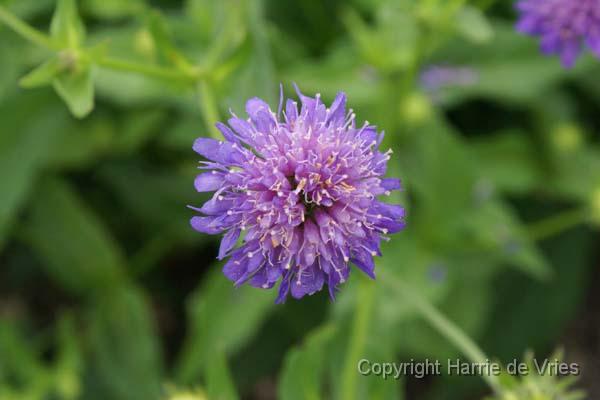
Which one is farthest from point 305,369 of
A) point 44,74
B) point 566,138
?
point 566,138

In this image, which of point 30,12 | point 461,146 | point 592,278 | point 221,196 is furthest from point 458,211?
point 30,12

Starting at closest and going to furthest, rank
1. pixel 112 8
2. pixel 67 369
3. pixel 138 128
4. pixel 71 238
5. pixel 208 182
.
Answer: pixel 208 182
pixel 67 369
pixel 112 8
pixel 138 128
pixel 71 238

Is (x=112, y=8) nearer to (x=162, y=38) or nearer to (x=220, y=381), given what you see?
(x=162, y=38)

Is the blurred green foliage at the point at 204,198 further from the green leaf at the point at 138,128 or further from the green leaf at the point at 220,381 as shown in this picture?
the green leaf at the point at 220,381

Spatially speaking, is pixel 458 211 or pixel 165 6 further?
pixel 165 6

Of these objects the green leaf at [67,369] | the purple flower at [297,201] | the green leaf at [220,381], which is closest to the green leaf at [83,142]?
the green leaf at [67,369]

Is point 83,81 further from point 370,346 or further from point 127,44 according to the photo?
point 370,346

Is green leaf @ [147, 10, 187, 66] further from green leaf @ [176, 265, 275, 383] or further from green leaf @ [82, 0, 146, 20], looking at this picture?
green leaf @ [176, 265, 275, 383]
